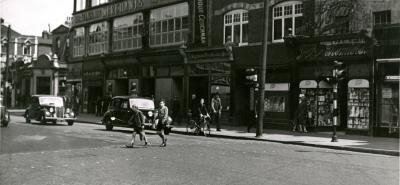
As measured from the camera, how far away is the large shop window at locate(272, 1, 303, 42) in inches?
999

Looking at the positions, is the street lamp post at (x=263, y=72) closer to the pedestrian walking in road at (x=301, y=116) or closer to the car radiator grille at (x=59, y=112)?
the pedestrian walking in road at (x=301, y=116)

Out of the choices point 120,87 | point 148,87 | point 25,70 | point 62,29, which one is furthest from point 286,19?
point 25,70

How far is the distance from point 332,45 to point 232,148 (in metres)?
9.98

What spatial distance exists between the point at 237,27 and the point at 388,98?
10008 mm

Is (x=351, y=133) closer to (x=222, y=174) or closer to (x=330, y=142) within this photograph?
(x=330, y=142)

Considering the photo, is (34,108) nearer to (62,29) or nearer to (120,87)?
(120,87)

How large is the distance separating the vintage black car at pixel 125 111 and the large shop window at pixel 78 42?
70.5 feet

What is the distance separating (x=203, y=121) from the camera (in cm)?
2314

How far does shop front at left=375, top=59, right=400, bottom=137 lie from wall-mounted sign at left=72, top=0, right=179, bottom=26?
16.0m

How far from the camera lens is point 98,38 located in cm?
4231

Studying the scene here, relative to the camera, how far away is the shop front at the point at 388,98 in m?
21.7

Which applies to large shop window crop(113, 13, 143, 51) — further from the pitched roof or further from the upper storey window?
the pitched roof

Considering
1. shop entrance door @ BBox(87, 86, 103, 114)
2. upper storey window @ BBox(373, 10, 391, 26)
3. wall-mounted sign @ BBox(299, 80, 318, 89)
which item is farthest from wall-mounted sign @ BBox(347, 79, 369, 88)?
shop entrance door @ BBox(87, 86, 103, 114)

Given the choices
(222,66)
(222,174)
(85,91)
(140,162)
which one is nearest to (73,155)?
(140,162)
